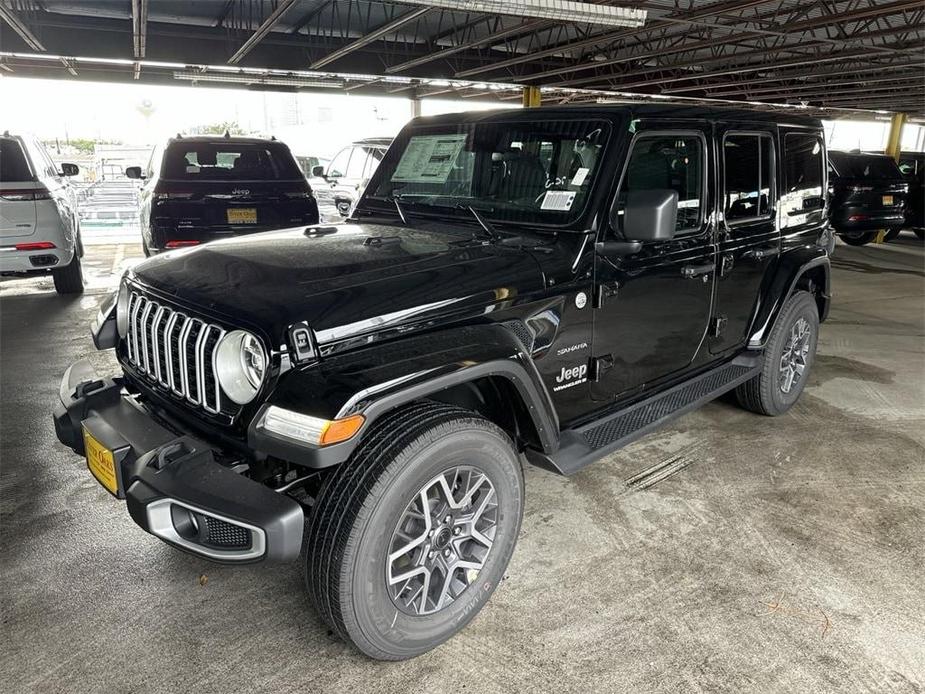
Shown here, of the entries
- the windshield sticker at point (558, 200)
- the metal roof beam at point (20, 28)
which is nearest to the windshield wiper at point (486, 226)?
the windshield sticker at point (558, 200)

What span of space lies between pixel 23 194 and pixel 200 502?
580cm

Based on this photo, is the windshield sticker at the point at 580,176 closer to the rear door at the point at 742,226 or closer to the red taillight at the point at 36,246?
the rear door at the point at 742,226

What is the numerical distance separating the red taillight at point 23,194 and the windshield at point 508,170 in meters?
4.57

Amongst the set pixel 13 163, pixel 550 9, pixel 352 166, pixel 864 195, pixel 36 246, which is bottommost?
pixel 36 246

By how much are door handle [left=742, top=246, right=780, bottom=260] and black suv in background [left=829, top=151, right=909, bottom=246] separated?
876 cm

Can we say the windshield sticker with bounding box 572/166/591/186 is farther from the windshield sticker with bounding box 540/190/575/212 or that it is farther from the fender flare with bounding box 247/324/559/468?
the fender flare with bounding box 247/324/559/468

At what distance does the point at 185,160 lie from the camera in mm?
7047

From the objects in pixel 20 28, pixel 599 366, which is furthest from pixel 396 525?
pixel 20 28

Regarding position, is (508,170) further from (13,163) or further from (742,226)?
(13,163)

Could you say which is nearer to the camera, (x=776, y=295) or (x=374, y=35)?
(x=776, y=295)

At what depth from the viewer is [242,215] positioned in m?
7.03

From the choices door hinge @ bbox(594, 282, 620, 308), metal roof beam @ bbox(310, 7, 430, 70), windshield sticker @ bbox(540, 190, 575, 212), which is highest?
metal roof beam @ bbox(310, 7, 430, 70)

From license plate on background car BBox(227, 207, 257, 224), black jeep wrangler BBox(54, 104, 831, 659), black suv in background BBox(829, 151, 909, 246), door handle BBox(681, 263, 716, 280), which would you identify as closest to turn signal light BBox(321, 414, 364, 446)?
black jeep wrangler BBox(54, 104, 831, 659)

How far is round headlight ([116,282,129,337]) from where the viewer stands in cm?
269
